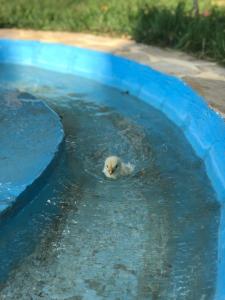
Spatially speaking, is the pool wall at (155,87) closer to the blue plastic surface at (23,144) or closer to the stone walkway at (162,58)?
the stone walkway at (162,58)

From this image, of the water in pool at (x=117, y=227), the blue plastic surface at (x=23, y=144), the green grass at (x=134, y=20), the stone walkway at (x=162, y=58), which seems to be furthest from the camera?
the green grass at (x=134, y=20)

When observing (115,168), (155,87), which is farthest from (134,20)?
(115,168)

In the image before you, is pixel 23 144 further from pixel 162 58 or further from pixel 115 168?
pixel 162 58

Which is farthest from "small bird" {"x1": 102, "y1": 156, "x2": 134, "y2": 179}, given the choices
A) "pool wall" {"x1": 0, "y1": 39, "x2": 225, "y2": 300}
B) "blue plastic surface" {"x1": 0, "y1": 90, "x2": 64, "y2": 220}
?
"pool wall" {"x1": 0, "y1": 39, "x2": 225, "y2": 300}

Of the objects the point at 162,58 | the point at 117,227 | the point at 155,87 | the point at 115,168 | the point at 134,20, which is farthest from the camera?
the point at 134,20

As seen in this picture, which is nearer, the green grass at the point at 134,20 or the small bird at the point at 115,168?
the small bird at the point at 115,168

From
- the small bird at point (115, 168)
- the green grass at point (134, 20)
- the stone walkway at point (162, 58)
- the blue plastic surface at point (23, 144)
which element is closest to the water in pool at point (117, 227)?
the small bird at point (115, 168)

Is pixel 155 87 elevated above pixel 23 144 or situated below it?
below
